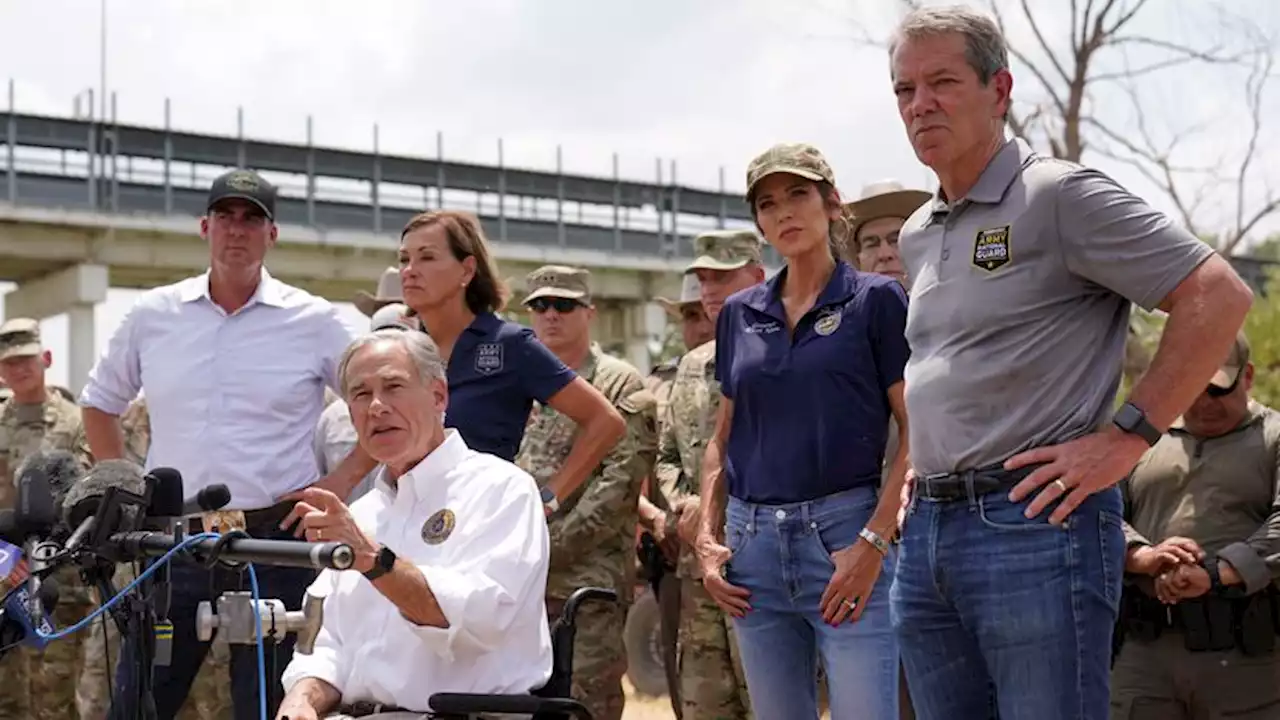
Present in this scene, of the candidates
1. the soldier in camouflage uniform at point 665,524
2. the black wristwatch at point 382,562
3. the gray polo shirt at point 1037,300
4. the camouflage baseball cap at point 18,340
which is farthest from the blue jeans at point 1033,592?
the camouflage baseball cap at point 18,340

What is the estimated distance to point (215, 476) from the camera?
496 centimetres

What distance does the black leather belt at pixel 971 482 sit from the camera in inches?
115

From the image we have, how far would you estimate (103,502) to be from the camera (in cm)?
307

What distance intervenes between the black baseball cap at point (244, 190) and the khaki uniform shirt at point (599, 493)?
1387 mm

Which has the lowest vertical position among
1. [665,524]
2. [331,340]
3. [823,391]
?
[665,524]

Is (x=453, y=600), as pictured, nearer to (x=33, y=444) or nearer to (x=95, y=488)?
(x=95, y=488)

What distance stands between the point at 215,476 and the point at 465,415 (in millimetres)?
903

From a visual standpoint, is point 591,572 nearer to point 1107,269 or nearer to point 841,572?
point 841,572

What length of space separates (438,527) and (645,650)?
225 inches

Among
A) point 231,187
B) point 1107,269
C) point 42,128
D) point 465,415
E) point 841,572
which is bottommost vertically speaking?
point 841,572

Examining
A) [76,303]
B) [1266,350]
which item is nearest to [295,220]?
[76,303]

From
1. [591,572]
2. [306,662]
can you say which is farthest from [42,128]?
[306,662]

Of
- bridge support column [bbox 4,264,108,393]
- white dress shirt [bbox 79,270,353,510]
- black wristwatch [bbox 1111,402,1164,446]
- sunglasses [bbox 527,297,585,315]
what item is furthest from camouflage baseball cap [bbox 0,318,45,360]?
bridge support column [bbox 4,264,108,393]

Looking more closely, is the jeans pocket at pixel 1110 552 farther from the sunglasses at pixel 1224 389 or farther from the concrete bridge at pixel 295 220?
the concrete bridge at pixel 295 220
